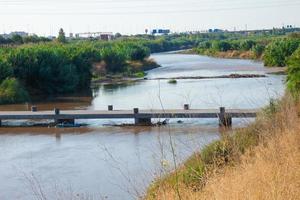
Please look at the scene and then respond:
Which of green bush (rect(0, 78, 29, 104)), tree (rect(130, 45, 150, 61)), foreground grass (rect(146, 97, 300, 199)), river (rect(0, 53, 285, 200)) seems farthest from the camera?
tree (rect(130, 45, 150, 61))

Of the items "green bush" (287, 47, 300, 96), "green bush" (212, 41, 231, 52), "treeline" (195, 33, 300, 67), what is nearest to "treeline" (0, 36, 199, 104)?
"treeline" (195, 33, 300, 67)

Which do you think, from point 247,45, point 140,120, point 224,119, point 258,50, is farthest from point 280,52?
point 224,119

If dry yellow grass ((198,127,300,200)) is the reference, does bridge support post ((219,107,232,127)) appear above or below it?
below

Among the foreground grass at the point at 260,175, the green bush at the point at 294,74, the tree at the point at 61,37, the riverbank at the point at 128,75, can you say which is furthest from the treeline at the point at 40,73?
the tree at the point at 61,37

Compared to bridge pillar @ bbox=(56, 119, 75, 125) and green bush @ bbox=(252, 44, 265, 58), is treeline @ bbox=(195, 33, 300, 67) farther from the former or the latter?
bridge pillar @ bbox=(56, 119, 75, 125)

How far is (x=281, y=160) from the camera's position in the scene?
6312 mm

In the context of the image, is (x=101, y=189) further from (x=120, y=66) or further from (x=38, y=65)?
(x=120, y=66)

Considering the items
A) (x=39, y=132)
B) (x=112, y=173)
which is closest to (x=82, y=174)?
(x=112, y=173)

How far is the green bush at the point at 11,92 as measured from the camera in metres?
46.1

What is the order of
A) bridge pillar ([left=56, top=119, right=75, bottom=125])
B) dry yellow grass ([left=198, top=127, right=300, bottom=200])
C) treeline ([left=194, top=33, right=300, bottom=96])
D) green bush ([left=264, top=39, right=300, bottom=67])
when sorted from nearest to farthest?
dry yellow grass ([left=198, top=127, right=300, bottom=200]) → treeline ([left=194, top=33, right=300, bottom=96]) → bridge pillar ([left=56, top=119, right=75, bottom=125]) → green bush ([left=264, top=39, right=300, bottom=67])

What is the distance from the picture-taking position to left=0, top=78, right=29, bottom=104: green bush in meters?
46.1

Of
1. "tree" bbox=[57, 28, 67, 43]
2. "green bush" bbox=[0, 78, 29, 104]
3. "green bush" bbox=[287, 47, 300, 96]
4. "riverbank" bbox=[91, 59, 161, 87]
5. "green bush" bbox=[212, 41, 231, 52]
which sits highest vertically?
"tree" bbox=[57, 28, 67, 43]

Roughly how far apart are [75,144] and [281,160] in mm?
21368

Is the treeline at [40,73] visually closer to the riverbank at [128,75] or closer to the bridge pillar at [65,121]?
the riverbank at [128,75]
